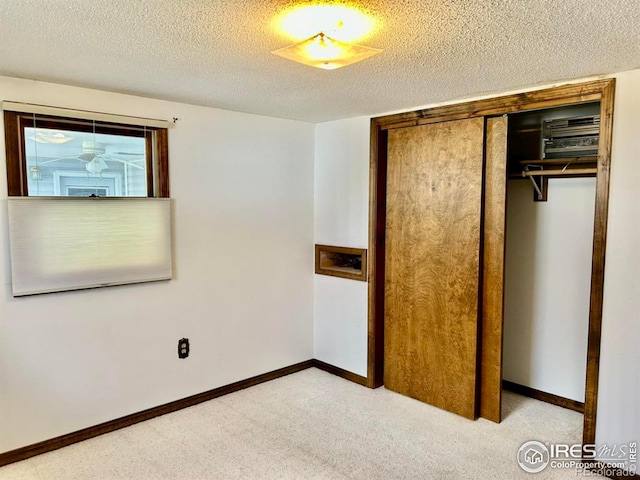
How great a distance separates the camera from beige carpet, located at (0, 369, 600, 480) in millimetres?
2504

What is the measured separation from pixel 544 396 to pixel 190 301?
9.29 ft

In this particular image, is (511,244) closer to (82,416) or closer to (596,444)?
(596,444)

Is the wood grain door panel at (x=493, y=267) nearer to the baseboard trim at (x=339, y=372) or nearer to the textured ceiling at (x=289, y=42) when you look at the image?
the textured ceiling at (x=289, y=42)

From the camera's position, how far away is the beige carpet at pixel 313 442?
2504 mm

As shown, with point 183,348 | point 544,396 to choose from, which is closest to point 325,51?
point 183,348

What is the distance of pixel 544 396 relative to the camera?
3.47 meters

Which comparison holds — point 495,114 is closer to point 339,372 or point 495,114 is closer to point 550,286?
point 550,286

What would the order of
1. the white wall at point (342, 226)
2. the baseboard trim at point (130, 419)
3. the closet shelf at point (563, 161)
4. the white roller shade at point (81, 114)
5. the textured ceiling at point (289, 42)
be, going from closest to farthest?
the textured ceiling at point (289, 42) → the white roller shade at point (81, 114) → the baseboard trim at point (130, 419) → the closet shelf at point (563, 161) → the white wall at point (342, 226)

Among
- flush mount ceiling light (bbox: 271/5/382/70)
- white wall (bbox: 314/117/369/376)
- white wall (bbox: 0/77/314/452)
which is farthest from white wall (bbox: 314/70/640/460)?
white wall (bbox: 0/77/314/452)

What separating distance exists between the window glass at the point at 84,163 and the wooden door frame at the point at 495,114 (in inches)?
69.9

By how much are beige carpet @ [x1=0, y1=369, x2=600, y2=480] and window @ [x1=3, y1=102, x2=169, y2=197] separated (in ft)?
5.22

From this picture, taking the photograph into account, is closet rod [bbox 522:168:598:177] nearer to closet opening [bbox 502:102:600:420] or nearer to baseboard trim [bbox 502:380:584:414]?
closet opening [bbox 502:102:600:420]

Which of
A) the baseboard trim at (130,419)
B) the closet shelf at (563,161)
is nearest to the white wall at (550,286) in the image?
the closet shelf at (563,161)

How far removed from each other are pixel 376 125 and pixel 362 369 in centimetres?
204
